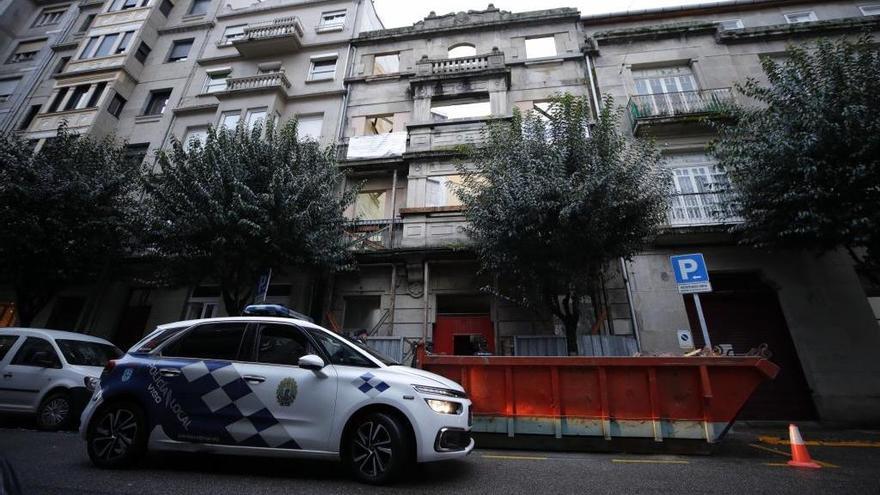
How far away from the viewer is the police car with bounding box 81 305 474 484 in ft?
12.5

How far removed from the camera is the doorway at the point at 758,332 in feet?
31.7

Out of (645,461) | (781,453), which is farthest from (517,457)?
(781,453)

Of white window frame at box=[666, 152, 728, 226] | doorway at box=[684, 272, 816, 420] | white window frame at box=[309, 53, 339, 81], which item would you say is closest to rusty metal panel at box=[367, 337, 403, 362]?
doorway at box=[684, 272, 816, 420]

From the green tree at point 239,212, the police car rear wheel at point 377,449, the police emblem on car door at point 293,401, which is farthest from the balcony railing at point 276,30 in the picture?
the police car rear wheel at point 377,449

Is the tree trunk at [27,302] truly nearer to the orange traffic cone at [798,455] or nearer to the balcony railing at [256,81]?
the balcony railing at [256,81]

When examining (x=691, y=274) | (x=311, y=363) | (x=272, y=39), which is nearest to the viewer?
(x=311, y=363)

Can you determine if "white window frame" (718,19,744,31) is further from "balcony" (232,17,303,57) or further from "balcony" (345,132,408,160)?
"balcony" (232,17,303,57)

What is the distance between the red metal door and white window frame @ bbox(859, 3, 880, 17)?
61.2 feet

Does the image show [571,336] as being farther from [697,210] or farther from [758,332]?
[697,210]

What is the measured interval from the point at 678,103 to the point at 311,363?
583 inches

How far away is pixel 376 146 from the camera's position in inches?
560

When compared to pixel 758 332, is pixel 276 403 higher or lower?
lower

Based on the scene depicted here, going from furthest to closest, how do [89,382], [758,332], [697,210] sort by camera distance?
[697,210]
[758,332]
[89,382]

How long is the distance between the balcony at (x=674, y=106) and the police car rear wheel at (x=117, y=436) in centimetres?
1422
